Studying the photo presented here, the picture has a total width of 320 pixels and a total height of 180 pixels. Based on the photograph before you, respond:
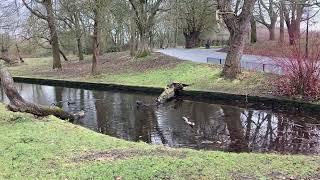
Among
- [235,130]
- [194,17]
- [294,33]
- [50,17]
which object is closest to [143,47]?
[50,17]

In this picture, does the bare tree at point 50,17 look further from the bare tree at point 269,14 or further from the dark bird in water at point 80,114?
the bare tree at point 269,14

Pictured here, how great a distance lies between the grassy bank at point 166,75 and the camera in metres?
20.7

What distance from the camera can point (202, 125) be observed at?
591 inches

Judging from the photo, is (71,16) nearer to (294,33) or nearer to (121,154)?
(294,33)

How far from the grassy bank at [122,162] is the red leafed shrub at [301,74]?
9.18 metres

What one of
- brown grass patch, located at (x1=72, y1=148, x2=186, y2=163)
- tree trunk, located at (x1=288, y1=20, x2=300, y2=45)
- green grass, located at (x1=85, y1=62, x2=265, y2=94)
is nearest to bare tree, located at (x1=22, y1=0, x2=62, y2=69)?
green grass, located at (x1=85, y1=62, x2=265, y2=94)

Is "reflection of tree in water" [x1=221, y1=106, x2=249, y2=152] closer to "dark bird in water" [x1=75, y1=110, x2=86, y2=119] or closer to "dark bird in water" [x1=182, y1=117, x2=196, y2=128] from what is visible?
"dark bird in water" [x1=182, y1=117, x2=196, y2=128]

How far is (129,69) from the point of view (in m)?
31.1

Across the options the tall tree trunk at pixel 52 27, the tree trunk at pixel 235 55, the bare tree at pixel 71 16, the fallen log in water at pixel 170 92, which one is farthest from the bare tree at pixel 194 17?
the fallen log in water at pixel 170 92

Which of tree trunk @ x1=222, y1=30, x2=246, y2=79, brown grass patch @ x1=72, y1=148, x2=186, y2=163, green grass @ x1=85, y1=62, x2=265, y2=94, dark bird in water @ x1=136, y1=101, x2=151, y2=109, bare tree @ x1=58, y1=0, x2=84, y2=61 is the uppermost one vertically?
bare tree @ x1=58, y1=0, x2=84, y2=61

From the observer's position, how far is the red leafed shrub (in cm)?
1719

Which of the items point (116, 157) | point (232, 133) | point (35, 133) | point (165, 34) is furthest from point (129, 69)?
point (165, 34)

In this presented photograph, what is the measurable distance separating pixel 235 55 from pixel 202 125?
7.80 metres

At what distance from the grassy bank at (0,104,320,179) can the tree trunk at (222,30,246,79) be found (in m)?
12.4
